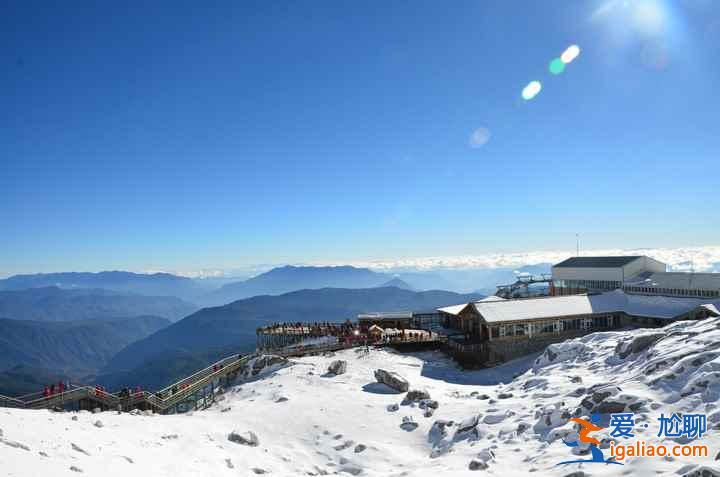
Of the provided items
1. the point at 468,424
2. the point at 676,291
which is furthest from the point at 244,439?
the point at 676,291

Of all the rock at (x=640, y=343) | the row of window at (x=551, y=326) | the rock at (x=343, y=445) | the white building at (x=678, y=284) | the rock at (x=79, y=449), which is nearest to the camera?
the rock at (x=79, y=449)

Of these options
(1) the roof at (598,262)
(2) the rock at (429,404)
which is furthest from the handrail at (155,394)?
(1) the roof at (598,262)

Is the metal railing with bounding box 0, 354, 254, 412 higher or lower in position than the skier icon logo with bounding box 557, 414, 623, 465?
lower

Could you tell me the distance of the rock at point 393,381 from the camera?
104 ft

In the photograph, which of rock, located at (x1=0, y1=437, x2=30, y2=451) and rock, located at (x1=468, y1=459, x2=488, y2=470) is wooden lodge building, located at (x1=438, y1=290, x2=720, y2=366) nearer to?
rock, located at (x1=468, y1=459, x2=488, y2=470)

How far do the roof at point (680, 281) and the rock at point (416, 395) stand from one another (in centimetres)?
4174

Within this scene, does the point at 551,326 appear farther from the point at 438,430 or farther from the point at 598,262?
the point at 598,262

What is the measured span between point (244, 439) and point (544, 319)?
108 ft

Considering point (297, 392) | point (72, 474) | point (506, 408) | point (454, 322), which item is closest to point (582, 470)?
point (506, 408)

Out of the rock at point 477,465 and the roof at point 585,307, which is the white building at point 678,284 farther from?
the rock at point 477,465

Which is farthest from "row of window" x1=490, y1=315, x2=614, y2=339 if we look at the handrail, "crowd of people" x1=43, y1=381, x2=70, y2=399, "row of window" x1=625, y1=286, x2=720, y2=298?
"crowd of people" x1=43, y1=381, x2=70, y2=399

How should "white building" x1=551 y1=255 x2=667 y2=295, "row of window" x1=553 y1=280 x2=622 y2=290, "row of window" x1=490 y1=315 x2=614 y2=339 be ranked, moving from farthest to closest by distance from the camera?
"row of window" x1=553 y1=280 x2=622 y2=290
"white building" x1=551 y1=255 x2=667 y2=295
"row of window" x1=490 y1=315 x2=614 y2=339

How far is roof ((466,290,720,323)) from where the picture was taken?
42562 millimetres

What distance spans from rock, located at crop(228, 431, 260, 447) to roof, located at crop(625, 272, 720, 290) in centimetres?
5393
